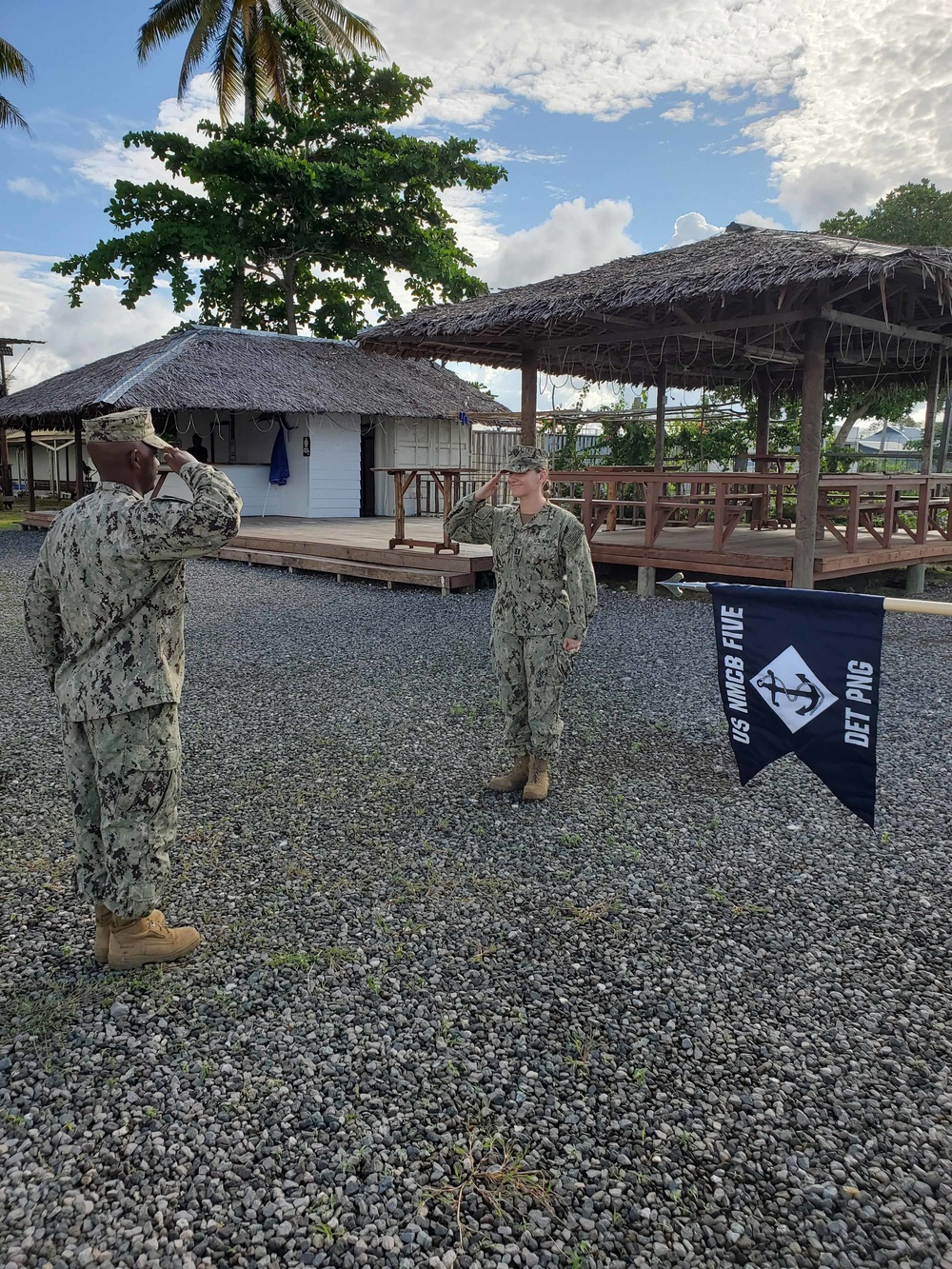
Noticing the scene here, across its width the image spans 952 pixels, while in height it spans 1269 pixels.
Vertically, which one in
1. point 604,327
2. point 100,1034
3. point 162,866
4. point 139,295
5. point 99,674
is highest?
point 139,295

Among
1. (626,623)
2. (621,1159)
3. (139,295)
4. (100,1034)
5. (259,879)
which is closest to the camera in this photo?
(621,1159)

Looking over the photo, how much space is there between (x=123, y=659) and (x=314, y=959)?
111cm

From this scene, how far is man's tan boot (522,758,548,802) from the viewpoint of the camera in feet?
13.9

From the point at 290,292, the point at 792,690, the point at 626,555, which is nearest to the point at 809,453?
the point at 626,555

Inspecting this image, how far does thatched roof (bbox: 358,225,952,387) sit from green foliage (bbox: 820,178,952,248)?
1114 cm

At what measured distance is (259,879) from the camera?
344cm

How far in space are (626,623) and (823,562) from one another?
2.12 m

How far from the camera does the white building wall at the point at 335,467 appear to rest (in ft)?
59.2

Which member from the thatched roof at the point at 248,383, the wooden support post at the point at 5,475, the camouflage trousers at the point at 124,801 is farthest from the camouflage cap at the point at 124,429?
the wooden support post at the point at 5,475

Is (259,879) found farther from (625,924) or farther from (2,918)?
(625,924)

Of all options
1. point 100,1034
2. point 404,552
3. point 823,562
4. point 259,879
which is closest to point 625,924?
point 259,879

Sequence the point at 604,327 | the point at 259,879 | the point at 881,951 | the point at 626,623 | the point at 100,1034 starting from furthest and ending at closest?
1. the point at 604,327
2. the point at 626,623
3. the point at 259,879
4. the point at 881,951
5. the point at 100,1034

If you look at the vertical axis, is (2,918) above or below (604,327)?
below

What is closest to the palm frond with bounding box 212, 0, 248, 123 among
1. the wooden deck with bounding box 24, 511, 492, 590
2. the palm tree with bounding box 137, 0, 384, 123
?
the palm tree with bounding box 137, 0, 384, 123
